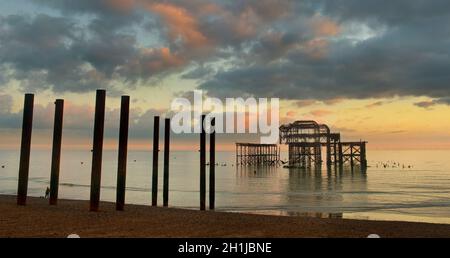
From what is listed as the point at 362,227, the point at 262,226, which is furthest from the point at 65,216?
the point at 362,227

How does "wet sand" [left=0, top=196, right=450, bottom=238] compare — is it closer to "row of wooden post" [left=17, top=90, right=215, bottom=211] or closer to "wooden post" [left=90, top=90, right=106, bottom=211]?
"wooden post" [left=90, top=90, right=106, bottom=211]

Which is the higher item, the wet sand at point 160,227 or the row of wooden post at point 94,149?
the row of wooden post at point 94,149

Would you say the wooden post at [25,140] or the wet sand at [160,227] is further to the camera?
the wooden post at [25,140]

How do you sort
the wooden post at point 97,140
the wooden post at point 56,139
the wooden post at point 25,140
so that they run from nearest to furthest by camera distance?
1. the wooden post at point 97,140
2. the wooden post at point 25,140
3. the wooden post at point 56,139

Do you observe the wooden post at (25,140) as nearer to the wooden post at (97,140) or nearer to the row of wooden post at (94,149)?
the row of wooden post at (94,149)

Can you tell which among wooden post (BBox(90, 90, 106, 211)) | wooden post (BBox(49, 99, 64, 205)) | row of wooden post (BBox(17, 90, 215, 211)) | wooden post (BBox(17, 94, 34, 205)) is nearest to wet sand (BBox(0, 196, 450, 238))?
wooden post (BBox(90, 90, 106, 211))

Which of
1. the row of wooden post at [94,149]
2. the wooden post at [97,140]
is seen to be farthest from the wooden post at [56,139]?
the wooden post at [97,140]

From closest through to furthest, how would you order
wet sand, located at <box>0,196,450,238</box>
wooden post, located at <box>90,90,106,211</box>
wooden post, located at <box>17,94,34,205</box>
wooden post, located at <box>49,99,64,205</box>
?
1. wet sand, located at <box>0,196,450,238</box>
2. wooden post, located at <box>90,90,106,211</box>
3. wooden post, located at <box>17,94,34,205</box>
4. wooden post, located at <box>49,99,64,205</box>

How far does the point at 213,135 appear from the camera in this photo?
19.0m

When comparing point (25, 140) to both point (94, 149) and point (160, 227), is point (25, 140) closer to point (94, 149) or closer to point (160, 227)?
point (94, 149)

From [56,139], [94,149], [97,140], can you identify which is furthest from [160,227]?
[56,139]

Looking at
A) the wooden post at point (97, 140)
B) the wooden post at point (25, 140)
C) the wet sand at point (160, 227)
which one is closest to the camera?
the wet sand at point (160, 227)
